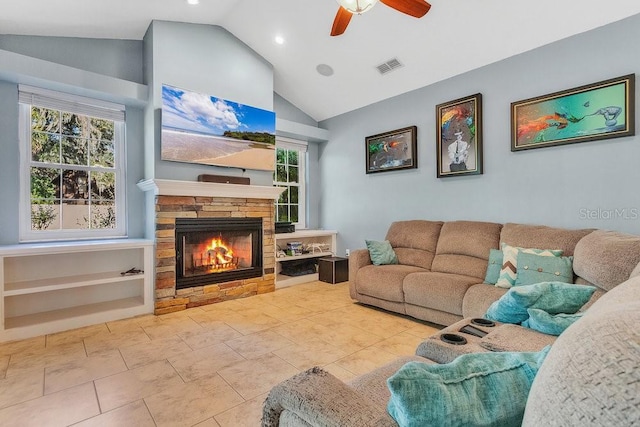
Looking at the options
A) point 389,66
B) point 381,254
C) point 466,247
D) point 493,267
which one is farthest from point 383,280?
point 389,66

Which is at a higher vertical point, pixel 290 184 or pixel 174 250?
pixel 290 184

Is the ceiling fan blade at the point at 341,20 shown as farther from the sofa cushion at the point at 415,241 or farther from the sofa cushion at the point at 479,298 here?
the sofa cushion at the point at 479,298

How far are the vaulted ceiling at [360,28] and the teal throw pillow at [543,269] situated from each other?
1.90 m

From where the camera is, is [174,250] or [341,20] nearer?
[341,20]

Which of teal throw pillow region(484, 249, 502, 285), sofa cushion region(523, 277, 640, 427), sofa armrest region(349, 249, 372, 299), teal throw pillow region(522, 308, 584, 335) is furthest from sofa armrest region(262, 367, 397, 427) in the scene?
sofa armrest region(349, 249, 372, 299)

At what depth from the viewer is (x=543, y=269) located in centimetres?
255

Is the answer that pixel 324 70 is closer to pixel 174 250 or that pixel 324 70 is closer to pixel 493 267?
pixel 174 250

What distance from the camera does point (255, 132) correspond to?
164 inches

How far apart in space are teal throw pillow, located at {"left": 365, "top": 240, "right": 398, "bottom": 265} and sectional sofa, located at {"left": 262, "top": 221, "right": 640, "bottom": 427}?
290 millimetres

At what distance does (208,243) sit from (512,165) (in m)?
3.58

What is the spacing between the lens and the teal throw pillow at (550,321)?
1618 mm

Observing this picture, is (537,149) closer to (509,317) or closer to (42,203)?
(509,317)

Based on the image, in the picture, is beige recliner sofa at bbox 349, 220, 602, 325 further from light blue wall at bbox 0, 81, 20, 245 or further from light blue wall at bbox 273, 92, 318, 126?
light blue wall at bbox 0, 81, 20, 245

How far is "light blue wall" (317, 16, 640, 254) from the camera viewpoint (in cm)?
276
